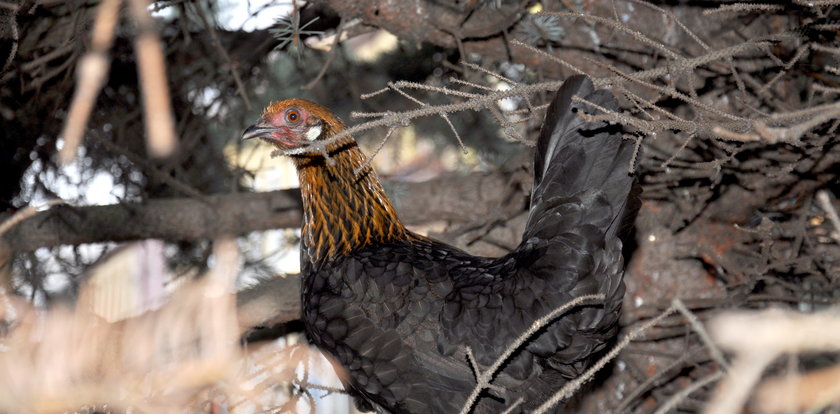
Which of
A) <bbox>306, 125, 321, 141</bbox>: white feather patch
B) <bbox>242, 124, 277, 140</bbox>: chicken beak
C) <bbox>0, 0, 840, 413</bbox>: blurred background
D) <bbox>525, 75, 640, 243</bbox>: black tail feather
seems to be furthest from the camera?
<bbox>306, 125, 321, 141</bbox>: white feather patch

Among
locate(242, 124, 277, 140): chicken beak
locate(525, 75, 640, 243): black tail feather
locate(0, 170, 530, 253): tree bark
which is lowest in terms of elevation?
locate(0, 170, 530, 253): tree bark

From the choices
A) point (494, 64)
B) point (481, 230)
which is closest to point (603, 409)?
Answer: point (481, 230)

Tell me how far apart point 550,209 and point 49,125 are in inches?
109

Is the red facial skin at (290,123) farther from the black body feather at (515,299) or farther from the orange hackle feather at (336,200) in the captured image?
the black body feather at (515,299)

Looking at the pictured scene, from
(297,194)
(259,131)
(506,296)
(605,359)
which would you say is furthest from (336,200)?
(605,359)

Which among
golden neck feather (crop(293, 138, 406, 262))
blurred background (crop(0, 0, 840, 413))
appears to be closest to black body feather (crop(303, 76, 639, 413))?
Result: blurred background (crop(0, 0, 840, 413))

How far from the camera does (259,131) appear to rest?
126 inches

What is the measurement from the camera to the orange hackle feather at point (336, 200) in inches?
129

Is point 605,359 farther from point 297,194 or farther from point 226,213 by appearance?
point 226,213

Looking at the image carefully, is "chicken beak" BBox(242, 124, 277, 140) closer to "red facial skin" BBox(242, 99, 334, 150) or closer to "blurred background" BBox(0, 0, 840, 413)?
"red facial skin" BBox(242, 99, 334, 150)

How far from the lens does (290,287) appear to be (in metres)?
3.74

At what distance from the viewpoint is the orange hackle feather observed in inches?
129

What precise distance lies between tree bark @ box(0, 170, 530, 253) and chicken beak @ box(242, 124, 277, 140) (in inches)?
44.3

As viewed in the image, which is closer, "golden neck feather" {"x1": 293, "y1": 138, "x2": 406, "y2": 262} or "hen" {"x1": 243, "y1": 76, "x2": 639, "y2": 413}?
"hen" {"x1": 243, "y1": 76, "x2": 639, "y2": 413}
